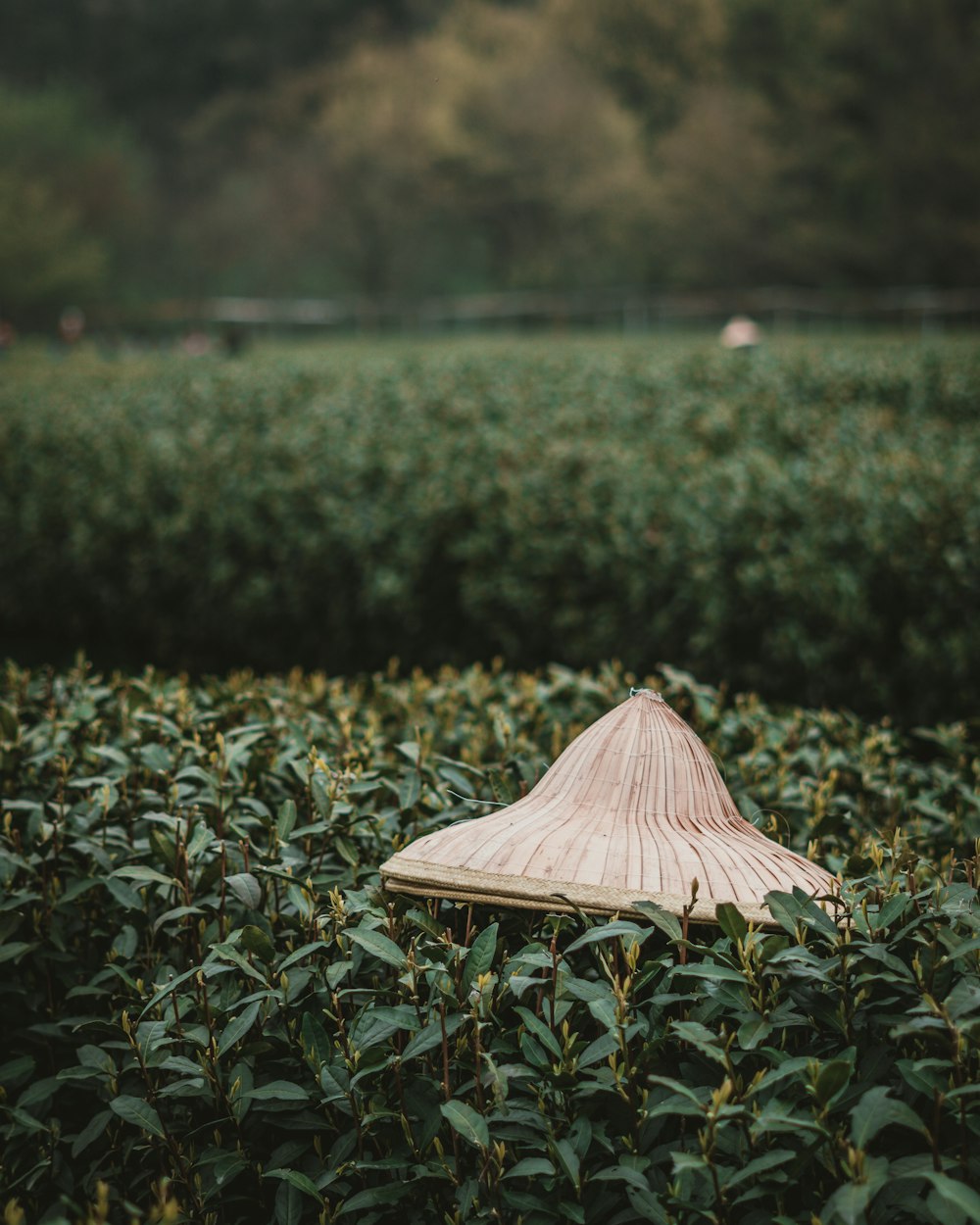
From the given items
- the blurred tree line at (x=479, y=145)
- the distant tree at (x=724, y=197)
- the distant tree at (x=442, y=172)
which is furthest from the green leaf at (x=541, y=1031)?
the distant tree at (x=442, y=172)

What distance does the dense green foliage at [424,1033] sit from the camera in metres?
1.31

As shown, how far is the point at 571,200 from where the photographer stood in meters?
48.7

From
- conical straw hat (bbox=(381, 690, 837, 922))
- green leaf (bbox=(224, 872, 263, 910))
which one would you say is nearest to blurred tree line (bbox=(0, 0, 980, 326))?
conical straw hat (bbox=(381, 690, 837, 922))

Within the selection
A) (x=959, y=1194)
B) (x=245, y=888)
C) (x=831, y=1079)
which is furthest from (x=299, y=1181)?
(x=959, y=1194)

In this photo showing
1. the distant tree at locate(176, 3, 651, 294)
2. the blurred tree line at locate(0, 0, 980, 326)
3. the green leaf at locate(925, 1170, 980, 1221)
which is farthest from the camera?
the distant tree at locate(176, 3, 651, 294)

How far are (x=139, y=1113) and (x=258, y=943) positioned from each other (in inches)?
9.9

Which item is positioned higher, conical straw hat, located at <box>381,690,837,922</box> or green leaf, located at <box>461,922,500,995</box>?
conical straw hat, located at <box>381,690,837,922</box>

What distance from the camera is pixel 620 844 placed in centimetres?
158

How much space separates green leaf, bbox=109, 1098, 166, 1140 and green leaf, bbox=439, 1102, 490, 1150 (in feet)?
1.35

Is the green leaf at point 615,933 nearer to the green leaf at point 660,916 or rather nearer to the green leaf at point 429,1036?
the green leaf at point 660,916

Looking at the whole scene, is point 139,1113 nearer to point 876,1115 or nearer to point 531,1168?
point 531,1168

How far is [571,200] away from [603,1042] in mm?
50536

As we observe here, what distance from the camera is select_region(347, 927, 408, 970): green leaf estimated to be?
57.7 inches

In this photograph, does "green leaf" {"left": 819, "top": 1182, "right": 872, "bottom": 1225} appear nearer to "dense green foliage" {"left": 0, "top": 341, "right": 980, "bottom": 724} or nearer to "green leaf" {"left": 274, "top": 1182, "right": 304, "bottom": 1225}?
"green leaf" {"left": 274, "top": 1182, "right": 304, "bottom": 1225}
